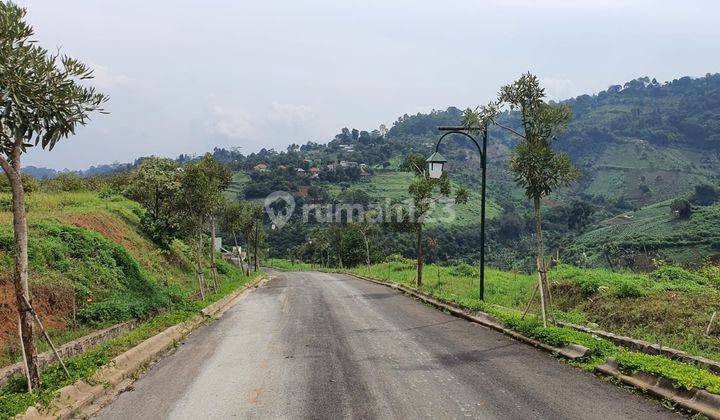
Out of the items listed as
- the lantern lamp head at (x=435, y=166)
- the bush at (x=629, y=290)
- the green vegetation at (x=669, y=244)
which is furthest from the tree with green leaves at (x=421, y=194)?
the green vegetation at (x=669, y=244)

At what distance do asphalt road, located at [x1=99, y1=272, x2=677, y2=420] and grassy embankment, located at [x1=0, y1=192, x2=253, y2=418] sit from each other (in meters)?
1.12

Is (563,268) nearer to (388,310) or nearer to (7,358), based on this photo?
(388,310)

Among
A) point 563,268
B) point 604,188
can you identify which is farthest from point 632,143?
point 563,268

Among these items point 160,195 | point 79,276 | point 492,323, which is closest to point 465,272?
point 492,323

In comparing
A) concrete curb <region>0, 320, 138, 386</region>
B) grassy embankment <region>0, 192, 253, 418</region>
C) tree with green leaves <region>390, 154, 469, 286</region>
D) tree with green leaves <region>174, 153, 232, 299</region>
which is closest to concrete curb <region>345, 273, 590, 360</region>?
tree with green leaves <region>390, 154, 469, 286</region>

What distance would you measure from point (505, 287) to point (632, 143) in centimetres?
17107

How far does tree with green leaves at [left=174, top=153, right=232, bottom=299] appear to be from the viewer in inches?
781

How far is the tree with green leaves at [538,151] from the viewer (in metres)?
11.0

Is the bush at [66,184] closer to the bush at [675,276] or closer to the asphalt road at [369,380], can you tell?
the asphalt road at [369,380]

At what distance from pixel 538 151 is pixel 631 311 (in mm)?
5212

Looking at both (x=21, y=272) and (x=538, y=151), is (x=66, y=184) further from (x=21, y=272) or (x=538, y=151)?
(x=538, y=151)

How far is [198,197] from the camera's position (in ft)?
65.7

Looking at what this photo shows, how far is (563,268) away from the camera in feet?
64.5

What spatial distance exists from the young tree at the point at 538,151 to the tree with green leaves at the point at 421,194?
12115 millimetres
